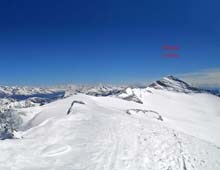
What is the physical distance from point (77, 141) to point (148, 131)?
8.91m

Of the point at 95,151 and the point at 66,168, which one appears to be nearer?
the point at 66,168

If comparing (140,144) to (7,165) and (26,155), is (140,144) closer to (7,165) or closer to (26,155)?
(26,155)

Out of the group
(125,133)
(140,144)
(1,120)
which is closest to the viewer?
(140,144)

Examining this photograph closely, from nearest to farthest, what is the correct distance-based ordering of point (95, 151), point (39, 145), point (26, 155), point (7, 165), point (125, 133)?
point (7, 165) < point (26, 155) < point (95, 151) < point (39, 145) < point (125, 133)

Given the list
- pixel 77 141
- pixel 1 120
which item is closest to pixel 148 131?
pixel 77 141

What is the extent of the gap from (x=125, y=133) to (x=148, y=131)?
10.2ft

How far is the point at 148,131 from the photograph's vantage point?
1089 inches

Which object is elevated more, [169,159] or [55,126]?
[55,126]

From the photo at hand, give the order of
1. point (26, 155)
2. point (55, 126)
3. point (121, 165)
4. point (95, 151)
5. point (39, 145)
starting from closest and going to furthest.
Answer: point (121, 165) → point (26, 155) → point (95, 151) → point (39, 145) → point (55, 126)

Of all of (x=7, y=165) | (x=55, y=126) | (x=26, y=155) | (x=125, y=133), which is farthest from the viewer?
(x=55, y=126)

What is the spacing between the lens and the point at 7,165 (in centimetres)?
1508

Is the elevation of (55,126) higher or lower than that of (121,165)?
higher

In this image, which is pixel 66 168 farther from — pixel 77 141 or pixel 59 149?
pixel 77 141

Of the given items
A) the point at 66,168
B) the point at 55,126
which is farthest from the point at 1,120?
the point at 66,168
